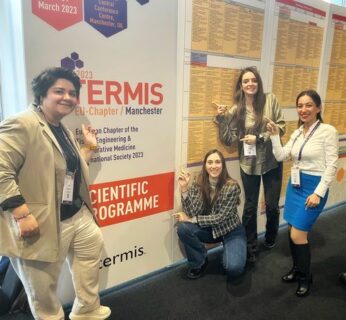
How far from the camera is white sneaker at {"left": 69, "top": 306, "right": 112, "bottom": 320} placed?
1846 millimetres

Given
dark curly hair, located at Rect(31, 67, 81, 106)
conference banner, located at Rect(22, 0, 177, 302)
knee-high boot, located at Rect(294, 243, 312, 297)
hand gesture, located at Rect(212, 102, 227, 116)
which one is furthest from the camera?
hand gesture, located at Rect(212, 102, 227, 116)

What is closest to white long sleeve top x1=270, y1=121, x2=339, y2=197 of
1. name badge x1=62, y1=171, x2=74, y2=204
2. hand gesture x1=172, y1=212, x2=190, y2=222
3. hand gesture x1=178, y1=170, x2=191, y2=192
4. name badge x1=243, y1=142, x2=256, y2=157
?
name badge x1=243, y1=142, x2=256, y2=157

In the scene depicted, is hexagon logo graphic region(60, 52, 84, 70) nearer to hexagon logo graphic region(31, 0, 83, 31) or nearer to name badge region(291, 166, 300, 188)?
hexagon logo graphic region(31, 0, 83, 31)

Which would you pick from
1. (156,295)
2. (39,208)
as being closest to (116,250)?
(156,295)

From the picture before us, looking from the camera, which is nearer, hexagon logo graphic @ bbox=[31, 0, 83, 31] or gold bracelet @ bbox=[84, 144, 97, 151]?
hexagon logo graphic @ bbox=[31, 0, 83, 31]

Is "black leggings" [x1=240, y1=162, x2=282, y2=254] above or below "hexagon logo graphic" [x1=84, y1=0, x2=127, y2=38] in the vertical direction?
below

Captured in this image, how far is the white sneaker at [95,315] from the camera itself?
1.85 meters

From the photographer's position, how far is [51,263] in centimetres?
158

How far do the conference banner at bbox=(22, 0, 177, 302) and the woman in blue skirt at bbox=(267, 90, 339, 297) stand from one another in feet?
2.89

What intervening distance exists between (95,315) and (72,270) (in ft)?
1.07

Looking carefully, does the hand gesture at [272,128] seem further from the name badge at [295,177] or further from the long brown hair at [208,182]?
the long brown hair at [208,182]

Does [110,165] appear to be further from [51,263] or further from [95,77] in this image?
[51,263]

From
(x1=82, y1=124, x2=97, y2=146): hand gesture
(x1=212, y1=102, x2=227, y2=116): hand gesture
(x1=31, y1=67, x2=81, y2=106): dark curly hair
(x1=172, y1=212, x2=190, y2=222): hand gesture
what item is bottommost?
(x1=172, y1=212, x2=190, y2=222): hand gesture

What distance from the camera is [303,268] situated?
7.29 feet
